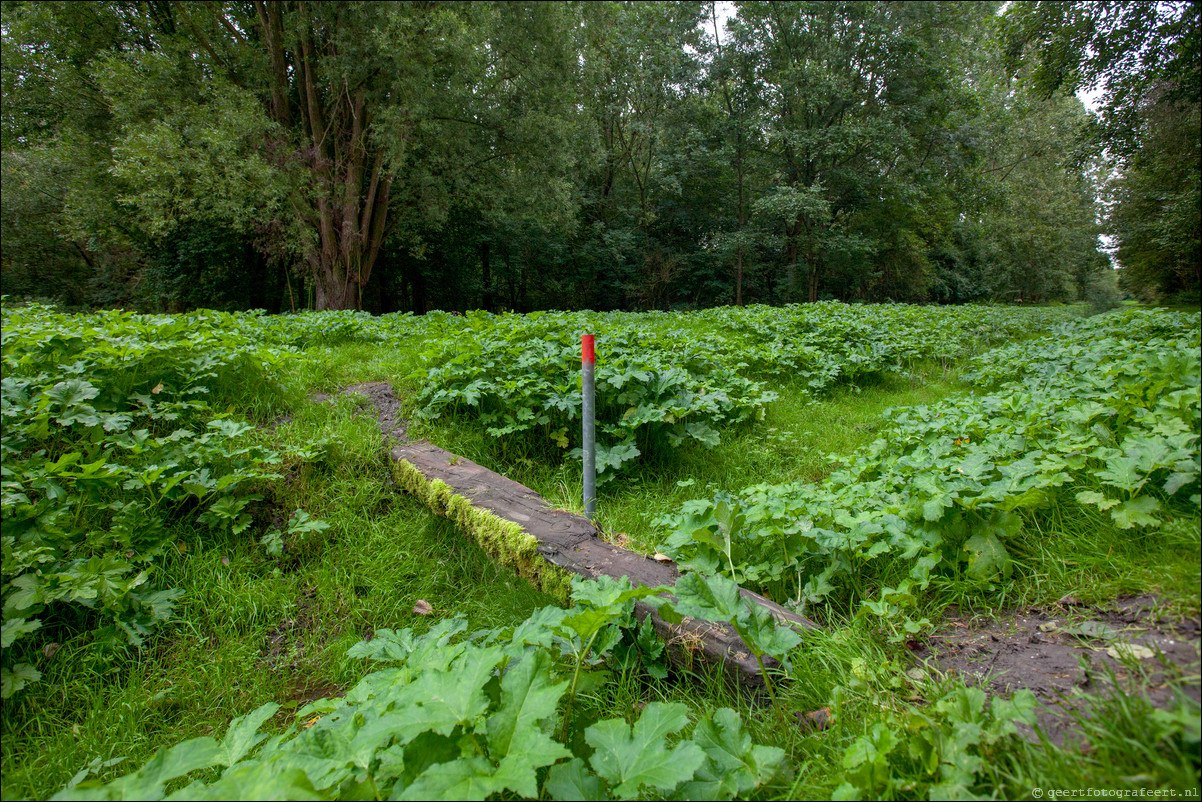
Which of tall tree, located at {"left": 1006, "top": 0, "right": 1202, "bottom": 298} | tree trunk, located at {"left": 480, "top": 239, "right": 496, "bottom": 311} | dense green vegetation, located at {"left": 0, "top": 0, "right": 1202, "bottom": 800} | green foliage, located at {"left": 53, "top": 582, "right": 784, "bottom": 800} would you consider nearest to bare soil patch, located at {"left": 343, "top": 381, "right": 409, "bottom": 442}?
dense green vegetation, located at {"left": 0, "top": 0, "right": 1202, "bottom": 800}

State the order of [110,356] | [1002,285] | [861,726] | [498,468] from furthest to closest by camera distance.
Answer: [1002,285]
[498,468]
[110,356]
[861,726]

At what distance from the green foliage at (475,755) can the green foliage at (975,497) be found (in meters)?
0.92

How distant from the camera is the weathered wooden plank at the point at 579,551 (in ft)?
6.40

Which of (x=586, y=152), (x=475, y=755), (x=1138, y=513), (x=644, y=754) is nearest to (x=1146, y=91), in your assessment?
(x=1138, y=513)

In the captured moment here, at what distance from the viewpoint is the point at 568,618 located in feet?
4.97

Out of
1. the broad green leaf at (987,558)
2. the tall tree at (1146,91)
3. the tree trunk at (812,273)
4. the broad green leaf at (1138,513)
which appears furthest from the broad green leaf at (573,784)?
the tree trunk at (812,273)

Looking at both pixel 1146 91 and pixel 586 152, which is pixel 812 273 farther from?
pixel 1146 91

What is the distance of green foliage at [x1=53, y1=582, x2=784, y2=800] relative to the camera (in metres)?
1.08

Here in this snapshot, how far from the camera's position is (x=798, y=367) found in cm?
701

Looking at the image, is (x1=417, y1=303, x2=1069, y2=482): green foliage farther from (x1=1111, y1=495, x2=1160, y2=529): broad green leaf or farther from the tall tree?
the tall tree

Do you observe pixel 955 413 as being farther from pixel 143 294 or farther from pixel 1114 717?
pixel 143 294

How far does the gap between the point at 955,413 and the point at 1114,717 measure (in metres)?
2.91

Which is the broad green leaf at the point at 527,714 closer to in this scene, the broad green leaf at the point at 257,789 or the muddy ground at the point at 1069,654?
the broad green leaf at the point at 257,789

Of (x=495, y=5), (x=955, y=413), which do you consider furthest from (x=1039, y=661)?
(x=495, y=5)
